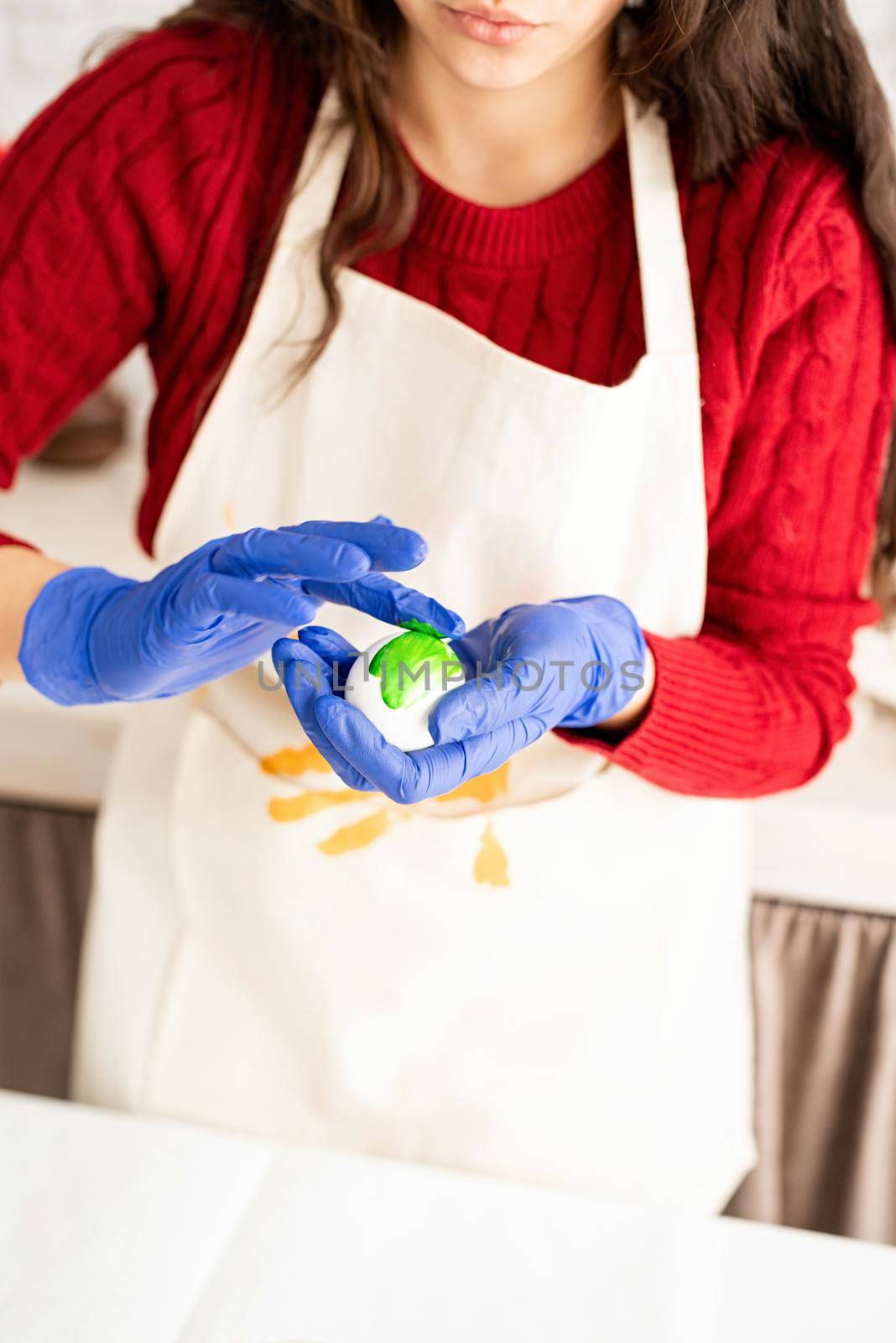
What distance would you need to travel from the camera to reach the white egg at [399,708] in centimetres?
74

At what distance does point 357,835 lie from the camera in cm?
92

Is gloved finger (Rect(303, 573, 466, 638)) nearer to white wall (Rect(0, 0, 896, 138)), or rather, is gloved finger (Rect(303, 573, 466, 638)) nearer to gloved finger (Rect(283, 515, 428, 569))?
gloved finger (Rect(283, 515, 428, 569))

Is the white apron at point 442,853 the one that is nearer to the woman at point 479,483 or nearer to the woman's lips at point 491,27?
the woman at point 479,483

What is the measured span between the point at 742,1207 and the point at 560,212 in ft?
2.93

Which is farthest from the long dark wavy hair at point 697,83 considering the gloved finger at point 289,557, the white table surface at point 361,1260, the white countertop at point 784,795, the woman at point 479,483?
the white table surface at point 361,1260

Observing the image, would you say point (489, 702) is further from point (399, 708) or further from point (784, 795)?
point (784, 795)

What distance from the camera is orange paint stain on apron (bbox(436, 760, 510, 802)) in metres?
0.91

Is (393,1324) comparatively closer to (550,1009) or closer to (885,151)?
(550,1009)

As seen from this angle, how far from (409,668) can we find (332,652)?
0.09 m

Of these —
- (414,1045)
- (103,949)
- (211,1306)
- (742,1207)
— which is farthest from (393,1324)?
(742,1207)

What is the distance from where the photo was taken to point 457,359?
877mm

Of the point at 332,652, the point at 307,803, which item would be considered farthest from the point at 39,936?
the point at 332,652

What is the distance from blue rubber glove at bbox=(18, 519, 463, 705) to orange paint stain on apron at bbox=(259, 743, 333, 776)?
0.26 ft

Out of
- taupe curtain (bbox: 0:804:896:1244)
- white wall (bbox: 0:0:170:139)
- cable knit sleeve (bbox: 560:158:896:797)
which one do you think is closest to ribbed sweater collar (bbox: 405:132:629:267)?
cable knit sleeve (bbox: 560:158:896:797)
